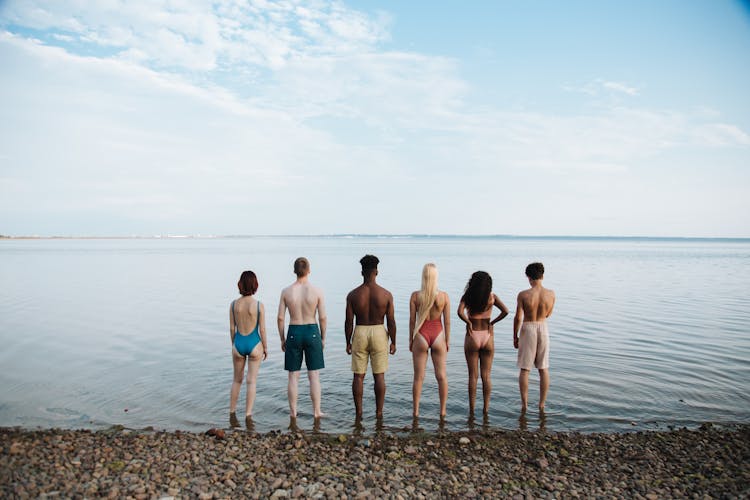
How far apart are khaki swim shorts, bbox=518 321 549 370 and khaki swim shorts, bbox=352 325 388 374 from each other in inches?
92.4

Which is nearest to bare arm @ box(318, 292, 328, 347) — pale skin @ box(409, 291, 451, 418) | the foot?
pale skin @ box(409, 291, 451, 418)

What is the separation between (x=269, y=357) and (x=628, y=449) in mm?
8474

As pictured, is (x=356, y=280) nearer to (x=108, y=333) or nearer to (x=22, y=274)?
(x=108, y=333)

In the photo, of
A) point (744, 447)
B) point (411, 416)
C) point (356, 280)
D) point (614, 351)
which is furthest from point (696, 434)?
point (356, 280)

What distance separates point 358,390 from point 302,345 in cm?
120

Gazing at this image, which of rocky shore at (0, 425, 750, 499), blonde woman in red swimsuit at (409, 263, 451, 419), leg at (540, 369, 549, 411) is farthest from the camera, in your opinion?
leg at (540, 369, 549, 411)

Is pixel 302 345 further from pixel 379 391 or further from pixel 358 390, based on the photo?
pixel 379 391

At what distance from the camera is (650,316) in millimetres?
18938

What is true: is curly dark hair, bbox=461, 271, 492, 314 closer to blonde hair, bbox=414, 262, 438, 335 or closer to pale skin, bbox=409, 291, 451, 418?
pale skin, bbox=409, 291, 451, 418

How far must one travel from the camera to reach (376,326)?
7781 mm

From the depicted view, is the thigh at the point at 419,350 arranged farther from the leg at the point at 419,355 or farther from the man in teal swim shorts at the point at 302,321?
the man in teal swim shorts at the point at 302,321

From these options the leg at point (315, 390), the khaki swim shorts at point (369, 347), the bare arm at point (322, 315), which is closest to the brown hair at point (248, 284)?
the bare arm at point (322, 315)

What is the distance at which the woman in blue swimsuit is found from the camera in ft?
25.4

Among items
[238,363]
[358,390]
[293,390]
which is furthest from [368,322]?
[238,363]
